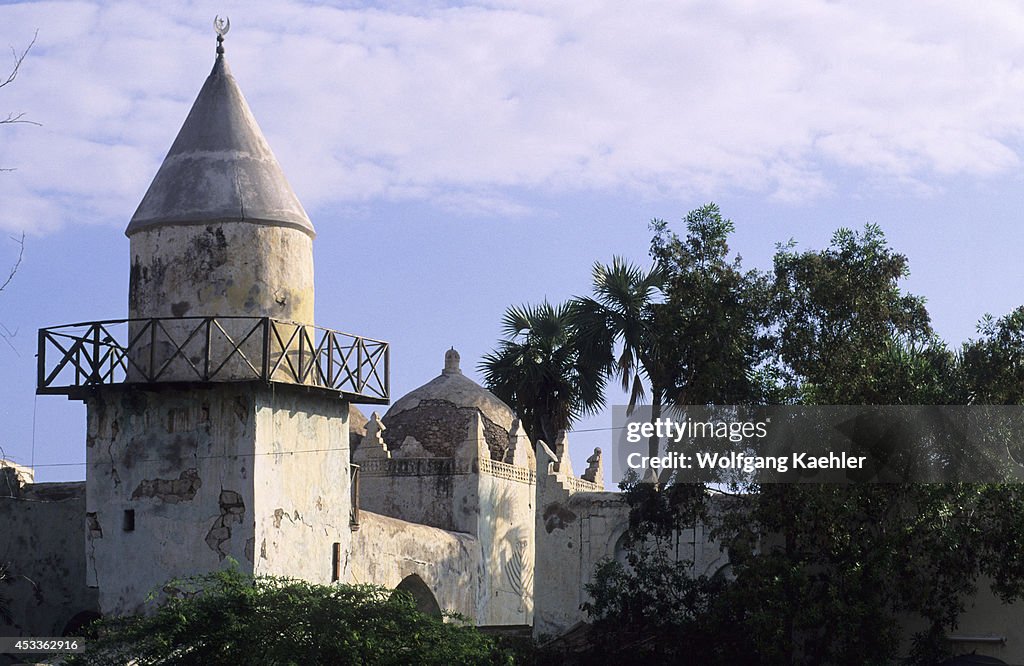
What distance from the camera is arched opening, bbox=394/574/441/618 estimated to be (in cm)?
2764

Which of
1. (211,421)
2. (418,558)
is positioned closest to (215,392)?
(211,421)

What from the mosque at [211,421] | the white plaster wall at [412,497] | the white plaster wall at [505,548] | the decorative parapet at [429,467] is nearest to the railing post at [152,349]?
the mosque at [211,421]

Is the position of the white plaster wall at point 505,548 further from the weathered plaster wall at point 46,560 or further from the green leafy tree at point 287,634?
the green leafy tree at point 287,634

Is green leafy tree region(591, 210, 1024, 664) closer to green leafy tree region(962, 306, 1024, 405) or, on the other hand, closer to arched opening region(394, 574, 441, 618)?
green leafy tree region(962, 306, 1024, 405)

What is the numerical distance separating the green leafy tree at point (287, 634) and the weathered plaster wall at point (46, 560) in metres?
6.26

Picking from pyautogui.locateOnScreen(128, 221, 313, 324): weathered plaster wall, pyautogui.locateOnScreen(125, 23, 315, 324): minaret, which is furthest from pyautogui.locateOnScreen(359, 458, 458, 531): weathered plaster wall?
pyautogui.locateOnScreen(128, 221, 313, 324): weathered plaster wall

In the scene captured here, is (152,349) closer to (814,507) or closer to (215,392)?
(215,392)

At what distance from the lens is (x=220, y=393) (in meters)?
21.3

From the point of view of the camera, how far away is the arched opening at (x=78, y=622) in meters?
24.5

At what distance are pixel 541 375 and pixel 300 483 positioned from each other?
14.3 meters

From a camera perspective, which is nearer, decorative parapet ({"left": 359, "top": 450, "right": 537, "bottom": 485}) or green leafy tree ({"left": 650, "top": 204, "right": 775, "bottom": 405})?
green leafy tree ({"left": 650, "top": 204, "right": 775, "bottom": 405})

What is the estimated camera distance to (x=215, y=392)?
69.9 ft

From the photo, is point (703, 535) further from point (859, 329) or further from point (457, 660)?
point (457, 660)

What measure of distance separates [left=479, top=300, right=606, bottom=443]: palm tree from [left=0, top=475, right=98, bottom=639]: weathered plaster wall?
13140mm
